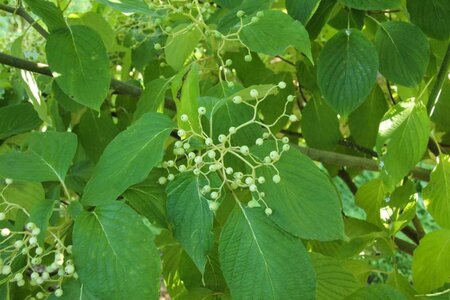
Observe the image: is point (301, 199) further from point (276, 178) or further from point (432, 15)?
point (432, 15)

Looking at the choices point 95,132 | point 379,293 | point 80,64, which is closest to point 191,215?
point 379,293

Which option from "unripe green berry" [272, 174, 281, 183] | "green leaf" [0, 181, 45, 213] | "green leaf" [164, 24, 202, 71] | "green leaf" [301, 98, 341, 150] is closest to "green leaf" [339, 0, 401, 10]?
"green leaf" [164, 24, 202, 71]

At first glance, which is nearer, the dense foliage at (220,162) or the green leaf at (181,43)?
the dense foliage at (220,162)

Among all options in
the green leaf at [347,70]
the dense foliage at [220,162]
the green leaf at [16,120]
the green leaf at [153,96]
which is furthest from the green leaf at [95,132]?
the green leaf at [347,70]

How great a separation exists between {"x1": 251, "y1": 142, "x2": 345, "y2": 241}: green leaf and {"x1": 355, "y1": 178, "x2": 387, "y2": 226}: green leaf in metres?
0.50

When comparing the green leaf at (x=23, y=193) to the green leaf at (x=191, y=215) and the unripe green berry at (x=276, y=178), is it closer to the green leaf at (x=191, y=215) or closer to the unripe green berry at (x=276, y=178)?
the green leaf at (x=191, y=215)

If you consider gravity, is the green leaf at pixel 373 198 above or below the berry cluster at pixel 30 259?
below

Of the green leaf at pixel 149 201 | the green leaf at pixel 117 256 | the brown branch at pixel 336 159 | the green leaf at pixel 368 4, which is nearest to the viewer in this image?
the green leaf at pixel 117 256

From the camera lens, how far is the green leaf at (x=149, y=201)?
0.79 m

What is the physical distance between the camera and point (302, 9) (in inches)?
35.1

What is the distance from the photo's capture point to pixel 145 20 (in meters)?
1.39

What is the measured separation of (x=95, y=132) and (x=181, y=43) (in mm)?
426

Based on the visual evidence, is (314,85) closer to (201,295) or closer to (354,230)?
(354,230)

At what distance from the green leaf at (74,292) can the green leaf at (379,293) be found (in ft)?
1.14
